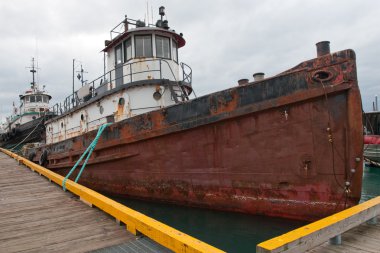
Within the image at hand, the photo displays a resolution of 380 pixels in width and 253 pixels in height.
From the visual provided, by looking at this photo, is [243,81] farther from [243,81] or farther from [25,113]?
[25,113]

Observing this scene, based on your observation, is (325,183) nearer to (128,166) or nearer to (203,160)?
(203,160)

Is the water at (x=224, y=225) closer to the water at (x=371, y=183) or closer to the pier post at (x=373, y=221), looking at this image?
the pier post at (x=373, y=221)

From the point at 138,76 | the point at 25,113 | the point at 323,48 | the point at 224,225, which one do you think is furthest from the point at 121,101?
the point at 25,113

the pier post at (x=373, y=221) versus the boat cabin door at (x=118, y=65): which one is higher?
the boat cabin door at (x=118, y=65)

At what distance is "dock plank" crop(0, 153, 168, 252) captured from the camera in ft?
10.1

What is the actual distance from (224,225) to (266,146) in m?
1.59

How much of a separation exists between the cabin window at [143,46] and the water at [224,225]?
4.29m

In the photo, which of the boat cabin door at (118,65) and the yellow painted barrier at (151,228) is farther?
the boat cabin door at (118,65)

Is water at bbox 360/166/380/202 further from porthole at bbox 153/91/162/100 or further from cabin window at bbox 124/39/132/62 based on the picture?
cabin window at bbox 124/39/132/62

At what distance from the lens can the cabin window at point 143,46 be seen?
8.39m

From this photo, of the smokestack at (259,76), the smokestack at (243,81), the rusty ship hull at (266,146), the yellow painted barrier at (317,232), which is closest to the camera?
the yellow painted barrier at (317,232)

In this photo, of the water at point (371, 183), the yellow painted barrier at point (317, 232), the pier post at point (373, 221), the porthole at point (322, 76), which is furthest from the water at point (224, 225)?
the water at point (371, 183)

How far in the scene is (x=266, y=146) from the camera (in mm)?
4910

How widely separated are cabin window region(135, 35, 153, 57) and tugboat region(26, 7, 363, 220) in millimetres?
630
